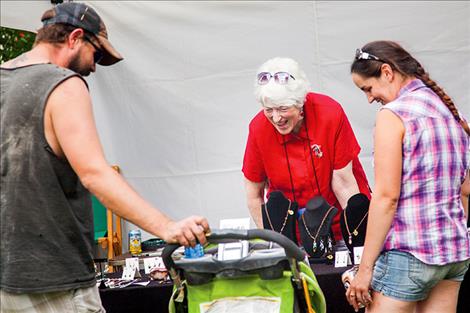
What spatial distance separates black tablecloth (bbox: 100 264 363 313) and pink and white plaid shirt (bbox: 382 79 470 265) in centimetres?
74

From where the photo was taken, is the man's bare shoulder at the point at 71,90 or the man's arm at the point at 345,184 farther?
the man's arm at the point at 345,184

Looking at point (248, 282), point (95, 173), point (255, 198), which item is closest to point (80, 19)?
point (95, 173)

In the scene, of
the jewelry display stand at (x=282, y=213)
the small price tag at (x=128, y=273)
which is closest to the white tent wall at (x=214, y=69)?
the jewelry display stand at (x=282, y=213)

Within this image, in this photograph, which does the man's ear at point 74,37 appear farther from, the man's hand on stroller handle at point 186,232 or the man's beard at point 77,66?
the man's hand on stroller handle at point 186,232

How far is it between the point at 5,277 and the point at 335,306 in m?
1.40

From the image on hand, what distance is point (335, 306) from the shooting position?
2.72 metres

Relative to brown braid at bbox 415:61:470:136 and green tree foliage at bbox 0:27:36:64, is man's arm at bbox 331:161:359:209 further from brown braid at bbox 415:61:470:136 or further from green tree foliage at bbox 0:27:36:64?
green tree foliage at bbox 0:27:36:64

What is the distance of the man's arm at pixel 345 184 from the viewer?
2998 mm

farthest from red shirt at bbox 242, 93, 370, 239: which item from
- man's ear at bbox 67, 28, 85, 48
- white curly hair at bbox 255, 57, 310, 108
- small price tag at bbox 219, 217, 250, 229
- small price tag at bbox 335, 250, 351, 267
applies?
man's ear at bbox 67, 28, 85, 48

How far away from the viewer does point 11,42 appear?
4.46 m

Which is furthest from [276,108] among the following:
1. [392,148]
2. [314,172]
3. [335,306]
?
[392,148]

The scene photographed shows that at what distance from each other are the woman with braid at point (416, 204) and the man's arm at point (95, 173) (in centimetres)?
59

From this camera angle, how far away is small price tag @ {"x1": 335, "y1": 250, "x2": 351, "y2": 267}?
2.71m

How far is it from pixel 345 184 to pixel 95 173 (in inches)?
62.3
